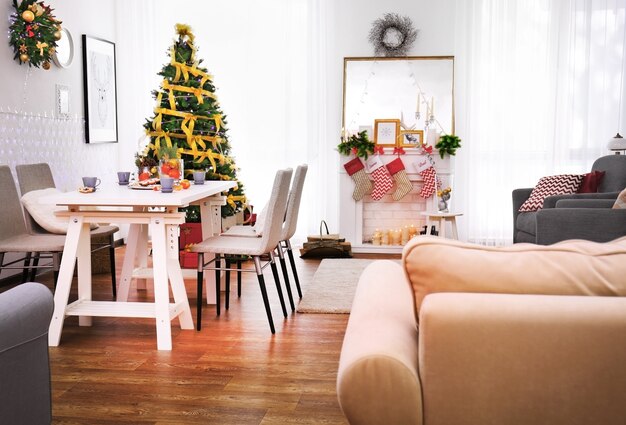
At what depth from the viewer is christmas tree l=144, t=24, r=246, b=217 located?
5840 mm

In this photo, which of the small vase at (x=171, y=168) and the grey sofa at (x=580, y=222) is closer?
the grey sofa at (x=580, y=222)

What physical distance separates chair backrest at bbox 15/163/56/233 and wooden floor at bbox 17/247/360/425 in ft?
2.45

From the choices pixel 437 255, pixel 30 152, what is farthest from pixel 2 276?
pixel 437 255

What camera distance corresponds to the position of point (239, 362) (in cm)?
369

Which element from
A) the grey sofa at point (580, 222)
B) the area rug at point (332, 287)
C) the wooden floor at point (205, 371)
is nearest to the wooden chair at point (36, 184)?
the wooden floor at point (205, 371)

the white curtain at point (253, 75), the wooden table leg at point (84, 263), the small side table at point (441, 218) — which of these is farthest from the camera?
the white curtain at point (253, 75)

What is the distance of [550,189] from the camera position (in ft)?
19.4

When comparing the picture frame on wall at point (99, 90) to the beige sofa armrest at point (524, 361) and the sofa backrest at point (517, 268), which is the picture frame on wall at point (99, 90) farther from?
the beige sofa armrest at point (524, 361)

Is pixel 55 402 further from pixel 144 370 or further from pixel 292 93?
pixel 292 93

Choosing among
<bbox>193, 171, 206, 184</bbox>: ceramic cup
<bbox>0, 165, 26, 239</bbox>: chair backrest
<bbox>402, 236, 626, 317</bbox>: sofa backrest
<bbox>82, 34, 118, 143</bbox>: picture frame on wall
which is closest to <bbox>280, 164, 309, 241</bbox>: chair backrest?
<bbox>193, 171, 206, 184</bbox>: ceramic cup

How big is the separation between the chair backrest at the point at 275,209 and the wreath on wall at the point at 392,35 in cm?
355

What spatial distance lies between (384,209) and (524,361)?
6105 millimetres

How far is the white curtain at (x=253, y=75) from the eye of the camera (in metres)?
7.56

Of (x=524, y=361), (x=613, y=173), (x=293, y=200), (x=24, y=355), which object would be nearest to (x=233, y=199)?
(x=293, y=200)
